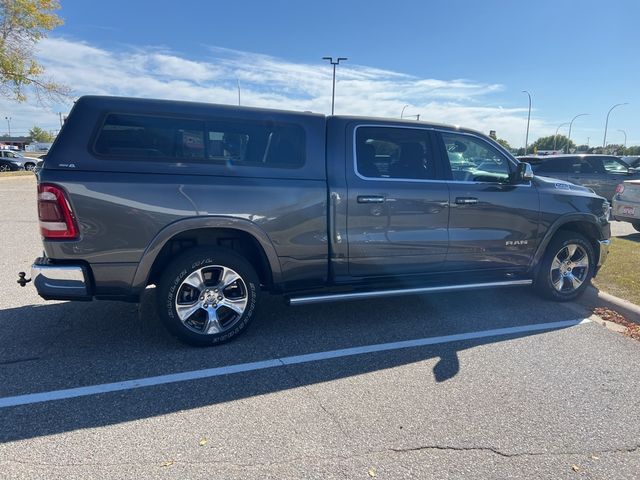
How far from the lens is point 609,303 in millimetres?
5340

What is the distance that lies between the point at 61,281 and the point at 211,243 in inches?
46.4

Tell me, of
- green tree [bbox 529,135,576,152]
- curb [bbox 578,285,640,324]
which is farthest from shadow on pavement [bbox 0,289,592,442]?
green tree [bbox 529,135,576,152]

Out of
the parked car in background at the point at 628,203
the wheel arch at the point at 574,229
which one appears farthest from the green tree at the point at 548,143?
the wheel arch at the point at 574,229

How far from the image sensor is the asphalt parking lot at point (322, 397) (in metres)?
2.65

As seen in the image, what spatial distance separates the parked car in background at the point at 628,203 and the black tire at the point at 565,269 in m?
5.68

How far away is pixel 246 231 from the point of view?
4.00m

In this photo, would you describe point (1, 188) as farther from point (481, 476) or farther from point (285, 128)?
point (481, 476)

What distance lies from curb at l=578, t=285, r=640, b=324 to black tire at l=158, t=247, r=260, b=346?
3885 mm

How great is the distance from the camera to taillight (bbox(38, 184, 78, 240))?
350 cm

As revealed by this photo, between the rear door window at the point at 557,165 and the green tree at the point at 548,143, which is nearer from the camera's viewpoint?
the rear door window at the point at 557,165

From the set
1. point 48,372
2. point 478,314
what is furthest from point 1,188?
point 478,314

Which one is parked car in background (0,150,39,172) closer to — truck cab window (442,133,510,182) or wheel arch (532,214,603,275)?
truck cab window (442,133,510,182)

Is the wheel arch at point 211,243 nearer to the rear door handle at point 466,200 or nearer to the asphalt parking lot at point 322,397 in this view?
the asphalt parking lot at point 322,397

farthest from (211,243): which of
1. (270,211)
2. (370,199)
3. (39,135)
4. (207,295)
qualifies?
(39,135)
